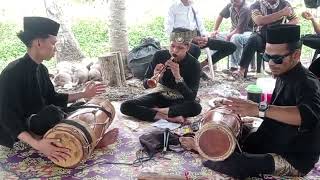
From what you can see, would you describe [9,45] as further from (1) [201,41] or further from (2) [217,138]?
(2) [217,138]

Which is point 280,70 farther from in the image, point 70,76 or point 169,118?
point 70,76

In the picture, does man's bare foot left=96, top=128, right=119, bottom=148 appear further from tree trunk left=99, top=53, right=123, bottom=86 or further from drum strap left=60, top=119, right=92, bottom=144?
tree trunk left=99, top=53, right=123, bottom=86

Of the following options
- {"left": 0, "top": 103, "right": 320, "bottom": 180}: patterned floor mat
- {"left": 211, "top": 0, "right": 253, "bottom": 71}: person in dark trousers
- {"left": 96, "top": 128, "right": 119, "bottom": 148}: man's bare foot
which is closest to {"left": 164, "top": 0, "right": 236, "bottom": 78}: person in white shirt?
{"left": 211, "top": 0, "right": 253, "bottom": 71}: person in dark trousers

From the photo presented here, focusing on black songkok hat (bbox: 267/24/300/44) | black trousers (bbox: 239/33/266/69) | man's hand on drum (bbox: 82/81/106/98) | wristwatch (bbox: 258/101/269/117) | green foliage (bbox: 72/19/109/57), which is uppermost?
black songkok hat (bbox: 267/24/300/44)

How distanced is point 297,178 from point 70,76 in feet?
15.0

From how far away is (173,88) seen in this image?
5094 millimetres

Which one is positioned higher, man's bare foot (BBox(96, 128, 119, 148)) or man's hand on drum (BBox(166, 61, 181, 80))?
man's hand on drum (BBox(166, 61, 181, 80))

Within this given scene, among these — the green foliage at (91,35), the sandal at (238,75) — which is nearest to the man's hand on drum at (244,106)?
the sandal at (238,75)

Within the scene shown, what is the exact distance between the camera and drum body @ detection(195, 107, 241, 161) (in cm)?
337

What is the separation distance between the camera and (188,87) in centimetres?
489

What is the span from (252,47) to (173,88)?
94.0 inches

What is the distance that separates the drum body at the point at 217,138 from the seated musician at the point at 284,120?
0.12 meters

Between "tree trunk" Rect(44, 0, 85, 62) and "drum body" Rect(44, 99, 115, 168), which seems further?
"tree trunk" Rect(44, 0, 85, 62)

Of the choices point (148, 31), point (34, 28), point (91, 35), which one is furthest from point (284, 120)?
point (91, 35)
